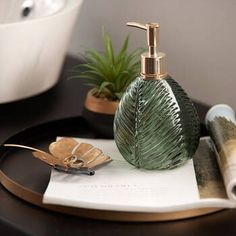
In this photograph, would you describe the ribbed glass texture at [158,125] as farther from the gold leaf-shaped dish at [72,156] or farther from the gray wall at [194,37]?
the gray wall at [194,37]

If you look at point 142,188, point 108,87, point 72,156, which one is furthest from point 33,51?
point 142,188

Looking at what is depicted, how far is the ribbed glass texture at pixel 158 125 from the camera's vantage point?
0.81 meters

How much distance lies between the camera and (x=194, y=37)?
1.11 metres

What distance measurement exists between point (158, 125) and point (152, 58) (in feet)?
0.27

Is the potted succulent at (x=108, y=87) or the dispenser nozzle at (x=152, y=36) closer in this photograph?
the dispenser nozzle at (x=152, y=36)

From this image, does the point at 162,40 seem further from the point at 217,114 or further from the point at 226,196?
the point at 226,196

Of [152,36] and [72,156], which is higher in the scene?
[152,36]

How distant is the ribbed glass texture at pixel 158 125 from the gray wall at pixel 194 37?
267 mm

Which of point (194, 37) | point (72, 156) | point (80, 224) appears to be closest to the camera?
point (80, 224)

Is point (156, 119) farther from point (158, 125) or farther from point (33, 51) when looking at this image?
point (33, 51)

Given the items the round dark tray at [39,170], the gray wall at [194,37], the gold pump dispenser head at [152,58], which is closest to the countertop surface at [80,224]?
the round dark tray at [39,170]

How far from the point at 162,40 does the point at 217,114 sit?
0.28m

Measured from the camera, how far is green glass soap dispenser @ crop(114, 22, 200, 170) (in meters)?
0.81

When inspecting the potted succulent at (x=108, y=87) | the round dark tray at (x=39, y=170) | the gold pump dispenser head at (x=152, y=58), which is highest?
the gold pump dispenser head at (x=152, y=58)
